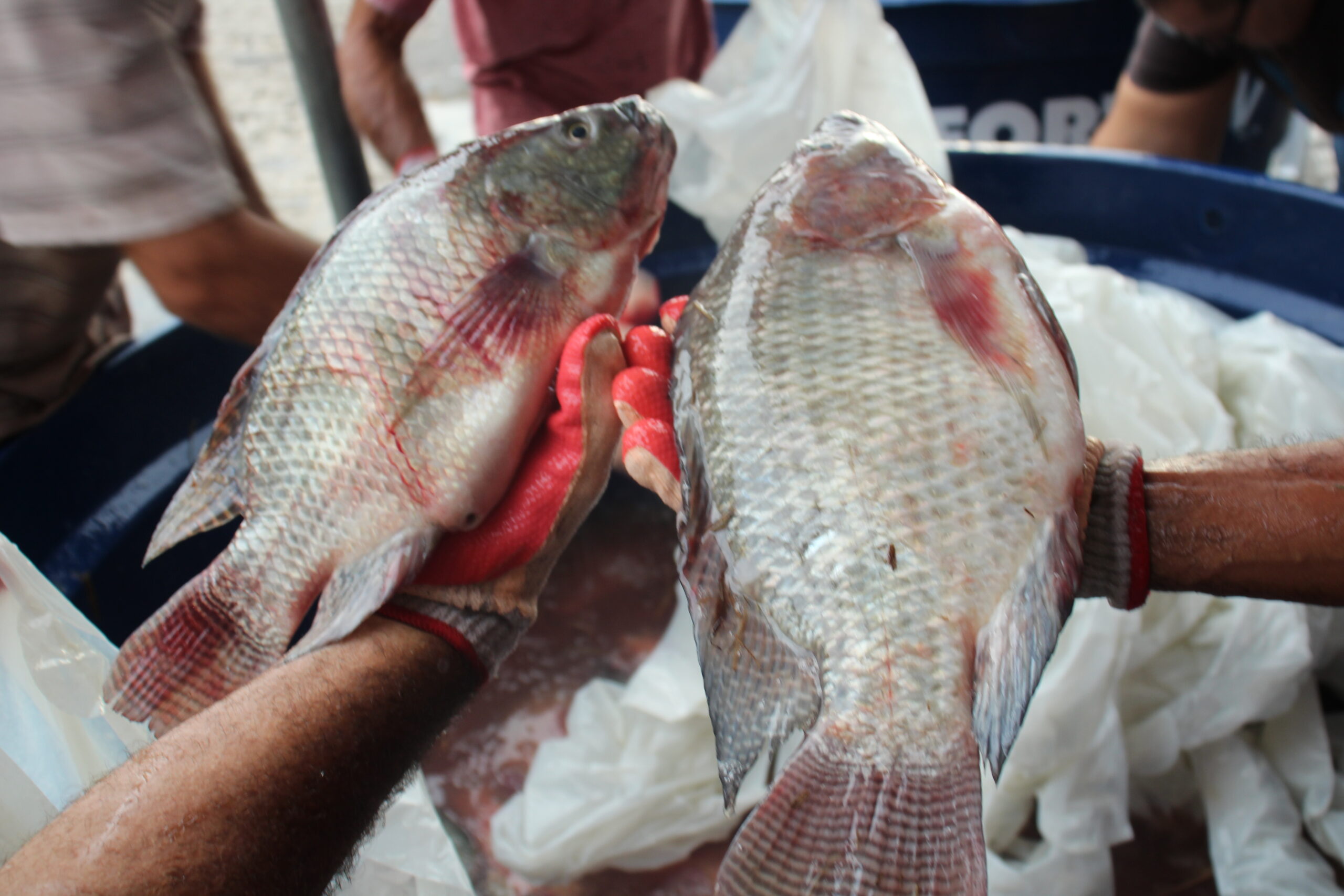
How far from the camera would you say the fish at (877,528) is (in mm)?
771

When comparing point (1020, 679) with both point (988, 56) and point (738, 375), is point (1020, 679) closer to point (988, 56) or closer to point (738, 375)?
point (738, 375)

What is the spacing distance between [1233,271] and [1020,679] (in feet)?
6.23

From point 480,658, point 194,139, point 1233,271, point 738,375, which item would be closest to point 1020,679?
point 738,375

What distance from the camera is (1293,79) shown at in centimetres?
253

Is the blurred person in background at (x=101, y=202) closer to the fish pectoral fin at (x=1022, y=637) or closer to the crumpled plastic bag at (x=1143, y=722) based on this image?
the crumpled plastic bag at (x=1143, y=722)

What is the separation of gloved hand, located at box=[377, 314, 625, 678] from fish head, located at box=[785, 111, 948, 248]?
1.01ft

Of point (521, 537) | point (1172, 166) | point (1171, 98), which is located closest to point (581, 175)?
point (521, 537)

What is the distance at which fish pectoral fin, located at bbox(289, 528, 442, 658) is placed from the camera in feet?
3.37

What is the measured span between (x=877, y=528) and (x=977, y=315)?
280 millimetres

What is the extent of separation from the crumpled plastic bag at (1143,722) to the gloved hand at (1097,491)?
42 centimetres

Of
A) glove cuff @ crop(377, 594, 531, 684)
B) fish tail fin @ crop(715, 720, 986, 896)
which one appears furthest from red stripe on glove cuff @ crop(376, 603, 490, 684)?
fish tail fin @ crop(715, 720, 986, 896)

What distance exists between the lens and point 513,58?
2529 mm

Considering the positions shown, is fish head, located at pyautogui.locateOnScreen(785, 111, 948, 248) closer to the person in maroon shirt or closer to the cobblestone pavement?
the person in maroon shirt

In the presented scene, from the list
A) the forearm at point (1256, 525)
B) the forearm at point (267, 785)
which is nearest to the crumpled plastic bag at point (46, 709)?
the forearm at point (267, 785)
